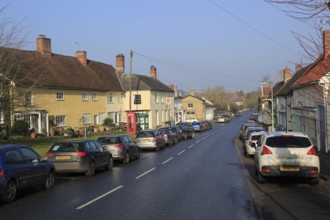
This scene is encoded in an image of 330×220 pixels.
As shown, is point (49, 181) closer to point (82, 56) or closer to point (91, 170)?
point (91, 170)

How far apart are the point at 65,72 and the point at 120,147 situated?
26.4 metres

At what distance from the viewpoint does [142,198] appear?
37.0ft

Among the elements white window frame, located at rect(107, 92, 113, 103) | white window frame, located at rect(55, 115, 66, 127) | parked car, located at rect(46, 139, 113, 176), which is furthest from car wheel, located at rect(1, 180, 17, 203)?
white window frame, located at rect(107, 92, 113, 103)

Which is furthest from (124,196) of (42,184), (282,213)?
(282,213)

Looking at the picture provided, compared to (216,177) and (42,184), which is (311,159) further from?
(42,184)

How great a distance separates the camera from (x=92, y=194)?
481 inches

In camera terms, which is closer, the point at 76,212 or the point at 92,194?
the point at 76,212

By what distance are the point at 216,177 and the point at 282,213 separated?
6405 millimetres

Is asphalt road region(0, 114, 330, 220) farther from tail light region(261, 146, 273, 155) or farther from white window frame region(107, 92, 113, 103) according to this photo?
white window frame region(107, 92, 113, 103)

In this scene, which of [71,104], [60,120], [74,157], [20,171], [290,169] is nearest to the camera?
[20,171]

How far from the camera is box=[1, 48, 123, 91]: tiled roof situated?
130 ft

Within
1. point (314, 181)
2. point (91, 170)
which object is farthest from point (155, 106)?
point (314, 181)

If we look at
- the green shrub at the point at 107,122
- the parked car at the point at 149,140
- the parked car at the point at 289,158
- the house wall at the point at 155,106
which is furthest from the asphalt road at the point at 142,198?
the house wall at the point at 155,106

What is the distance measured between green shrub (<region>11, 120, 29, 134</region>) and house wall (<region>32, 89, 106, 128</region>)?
5.61 ft
